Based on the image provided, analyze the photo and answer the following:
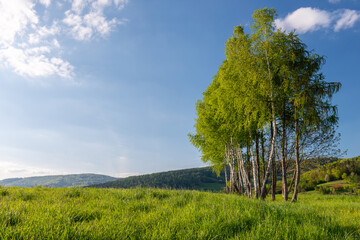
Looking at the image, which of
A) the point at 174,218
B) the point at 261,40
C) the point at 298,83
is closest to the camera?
the point at 174,218

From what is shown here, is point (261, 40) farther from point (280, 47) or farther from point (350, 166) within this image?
point (350, 166)

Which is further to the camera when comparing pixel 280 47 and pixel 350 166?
pixel 350 166

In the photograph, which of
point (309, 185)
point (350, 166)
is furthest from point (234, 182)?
point (350, 166)

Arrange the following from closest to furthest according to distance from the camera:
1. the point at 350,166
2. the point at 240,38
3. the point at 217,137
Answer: the point at 240,38, the point at 217,137, the point at 350,166

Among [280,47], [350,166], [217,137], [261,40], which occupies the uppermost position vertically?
[261,40]

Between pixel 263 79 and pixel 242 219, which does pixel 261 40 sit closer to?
pixel 263 79

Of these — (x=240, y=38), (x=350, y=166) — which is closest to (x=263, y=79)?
(x=240, y=38)

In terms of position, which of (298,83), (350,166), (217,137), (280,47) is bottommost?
(350,166)

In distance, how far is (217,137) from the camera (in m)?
21.2

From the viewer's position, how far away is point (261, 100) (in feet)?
50.4

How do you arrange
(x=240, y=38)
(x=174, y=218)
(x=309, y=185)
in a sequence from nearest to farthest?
1. (x=174, y=218)
2. (x=240, y=38)
3. (x=309, y=185)

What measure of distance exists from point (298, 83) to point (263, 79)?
8.10 ft

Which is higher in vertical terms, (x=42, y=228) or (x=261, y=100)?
(x=261, y=100)

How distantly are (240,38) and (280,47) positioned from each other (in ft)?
11.6
